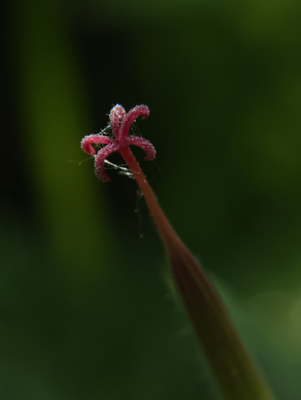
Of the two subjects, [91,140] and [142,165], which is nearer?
[91,140]

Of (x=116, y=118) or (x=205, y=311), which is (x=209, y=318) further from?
(x=116, y=118)

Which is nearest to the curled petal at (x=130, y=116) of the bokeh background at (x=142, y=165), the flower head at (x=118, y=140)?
the flower head at (x=118, y=140)

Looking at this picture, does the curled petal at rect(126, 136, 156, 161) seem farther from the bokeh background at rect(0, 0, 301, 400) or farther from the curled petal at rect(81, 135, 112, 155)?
the bokeh background at rect(0, 0, 301, 400)

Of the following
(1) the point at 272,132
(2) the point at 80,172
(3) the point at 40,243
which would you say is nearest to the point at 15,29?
(2) the point at 80,172

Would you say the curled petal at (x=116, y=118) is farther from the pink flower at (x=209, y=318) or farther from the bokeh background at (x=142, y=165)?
the bokeh background at (x=142, y=165)

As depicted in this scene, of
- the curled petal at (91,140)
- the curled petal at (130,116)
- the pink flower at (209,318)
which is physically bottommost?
the pink flower at (209,318)

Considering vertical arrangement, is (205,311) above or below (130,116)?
below

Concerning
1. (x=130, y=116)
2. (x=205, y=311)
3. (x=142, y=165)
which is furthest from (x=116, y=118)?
(x=142, y=165)

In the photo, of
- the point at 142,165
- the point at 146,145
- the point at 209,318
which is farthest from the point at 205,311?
the point at 142,165
